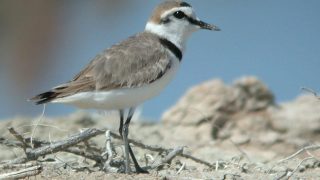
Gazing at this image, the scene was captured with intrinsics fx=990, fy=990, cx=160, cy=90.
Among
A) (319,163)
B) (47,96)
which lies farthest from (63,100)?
(319,163)

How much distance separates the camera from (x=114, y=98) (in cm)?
641

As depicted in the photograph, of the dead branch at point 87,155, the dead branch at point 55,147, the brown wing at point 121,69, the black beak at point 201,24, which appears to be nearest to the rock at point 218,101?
the black beak at point 201,24

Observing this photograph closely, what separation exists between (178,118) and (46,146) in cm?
272

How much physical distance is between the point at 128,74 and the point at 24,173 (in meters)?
1.09

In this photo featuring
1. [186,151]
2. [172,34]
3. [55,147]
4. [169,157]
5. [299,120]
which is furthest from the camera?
[299,120]

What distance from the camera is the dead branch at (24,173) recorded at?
5777 millimetres

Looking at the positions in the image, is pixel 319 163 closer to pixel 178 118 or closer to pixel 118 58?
pixel 118 58

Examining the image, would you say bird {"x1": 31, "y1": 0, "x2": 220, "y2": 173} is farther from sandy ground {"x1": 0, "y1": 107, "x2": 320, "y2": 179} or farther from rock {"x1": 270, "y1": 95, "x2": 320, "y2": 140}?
rock {"x1": 270, "y1": 95, "x2": 320, "y2": 140}

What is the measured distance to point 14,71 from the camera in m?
12.8

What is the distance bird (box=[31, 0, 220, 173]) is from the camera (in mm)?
6398

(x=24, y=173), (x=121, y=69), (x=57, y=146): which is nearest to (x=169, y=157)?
(x=121, y=69)

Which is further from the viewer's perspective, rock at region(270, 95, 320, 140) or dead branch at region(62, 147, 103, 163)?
rock at region(270, 95, 320, 140)

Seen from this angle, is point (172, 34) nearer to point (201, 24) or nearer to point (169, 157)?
point (201, 24)

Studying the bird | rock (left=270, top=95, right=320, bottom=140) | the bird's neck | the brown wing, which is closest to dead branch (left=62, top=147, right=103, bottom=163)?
the bird
